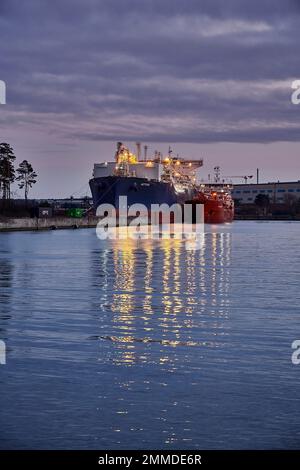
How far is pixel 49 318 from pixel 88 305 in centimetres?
341

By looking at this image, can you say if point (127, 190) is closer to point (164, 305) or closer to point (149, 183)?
point (149, 183)

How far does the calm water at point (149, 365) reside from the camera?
11164mm

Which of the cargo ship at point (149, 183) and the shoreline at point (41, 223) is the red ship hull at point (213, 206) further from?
the shoreline at point (41, 223)

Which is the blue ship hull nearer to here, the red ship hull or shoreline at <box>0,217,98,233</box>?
shoreline at <box>0,217,98,233</box>

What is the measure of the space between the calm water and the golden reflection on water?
0.16 feet

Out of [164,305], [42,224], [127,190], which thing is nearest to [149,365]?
[164,305]

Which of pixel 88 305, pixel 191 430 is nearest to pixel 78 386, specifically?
pixel 191 430

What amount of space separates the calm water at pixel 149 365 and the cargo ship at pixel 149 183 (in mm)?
107068

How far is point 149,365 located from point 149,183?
5024 inches

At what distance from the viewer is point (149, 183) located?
143 m

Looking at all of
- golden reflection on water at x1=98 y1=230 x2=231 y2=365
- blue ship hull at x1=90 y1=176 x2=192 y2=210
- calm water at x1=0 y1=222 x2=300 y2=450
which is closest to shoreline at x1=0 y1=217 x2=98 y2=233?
blue ship hull at x1=90 y1=176 x2=192 y2=210

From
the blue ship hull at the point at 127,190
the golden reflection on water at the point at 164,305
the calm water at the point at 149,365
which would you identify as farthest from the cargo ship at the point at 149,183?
the calm water at the point at 149,365

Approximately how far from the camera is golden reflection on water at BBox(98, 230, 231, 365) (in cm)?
1823

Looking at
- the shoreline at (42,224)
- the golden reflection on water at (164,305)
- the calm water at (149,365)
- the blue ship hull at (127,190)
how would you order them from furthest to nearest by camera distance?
1. the blue ship hull at (127,190)
2. the shoreline at (42,224)
3. the golden reflection on water at (164,305)
4. the calm water at (149,365)
